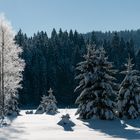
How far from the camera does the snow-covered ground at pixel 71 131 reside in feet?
79.4

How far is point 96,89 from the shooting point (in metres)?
35.6

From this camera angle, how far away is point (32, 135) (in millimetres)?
25000

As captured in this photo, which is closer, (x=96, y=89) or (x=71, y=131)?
(x=71, y=131)

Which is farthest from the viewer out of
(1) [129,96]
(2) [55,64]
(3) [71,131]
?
(2) [55,64]

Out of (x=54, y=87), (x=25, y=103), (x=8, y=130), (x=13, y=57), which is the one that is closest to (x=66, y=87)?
(x=54, y=87)

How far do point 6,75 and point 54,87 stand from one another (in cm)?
9754

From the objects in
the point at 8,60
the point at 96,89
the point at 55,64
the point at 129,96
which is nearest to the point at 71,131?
the point at 96,89

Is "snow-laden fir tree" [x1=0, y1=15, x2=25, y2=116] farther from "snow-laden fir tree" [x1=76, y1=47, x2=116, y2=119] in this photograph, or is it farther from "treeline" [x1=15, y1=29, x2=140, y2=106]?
"treeline" [x1=15, y1=29, x2=140, y2=106]

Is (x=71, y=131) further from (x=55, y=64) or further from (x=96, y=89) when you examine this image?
(x=55, y=64)

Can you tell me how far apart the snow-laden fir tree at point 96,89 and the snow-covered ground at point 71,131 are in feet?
4.35

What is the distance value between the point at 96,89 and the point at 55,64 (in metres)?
112

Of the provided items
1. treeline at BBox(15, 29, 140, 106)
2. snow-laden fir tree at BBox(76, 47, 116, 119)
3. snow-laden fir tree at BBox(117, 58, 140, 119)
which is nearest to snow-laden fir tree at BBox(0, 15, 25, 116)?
snow-laden fir tree at BBox(76, 47, 116, 119)

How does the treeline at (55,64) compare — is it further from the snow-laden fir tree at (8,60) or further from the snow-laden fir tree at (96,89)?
the snow-laden fir tree at (96,89)

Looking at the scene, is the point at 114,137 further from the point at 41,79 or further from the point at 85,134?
the point at 41,79
